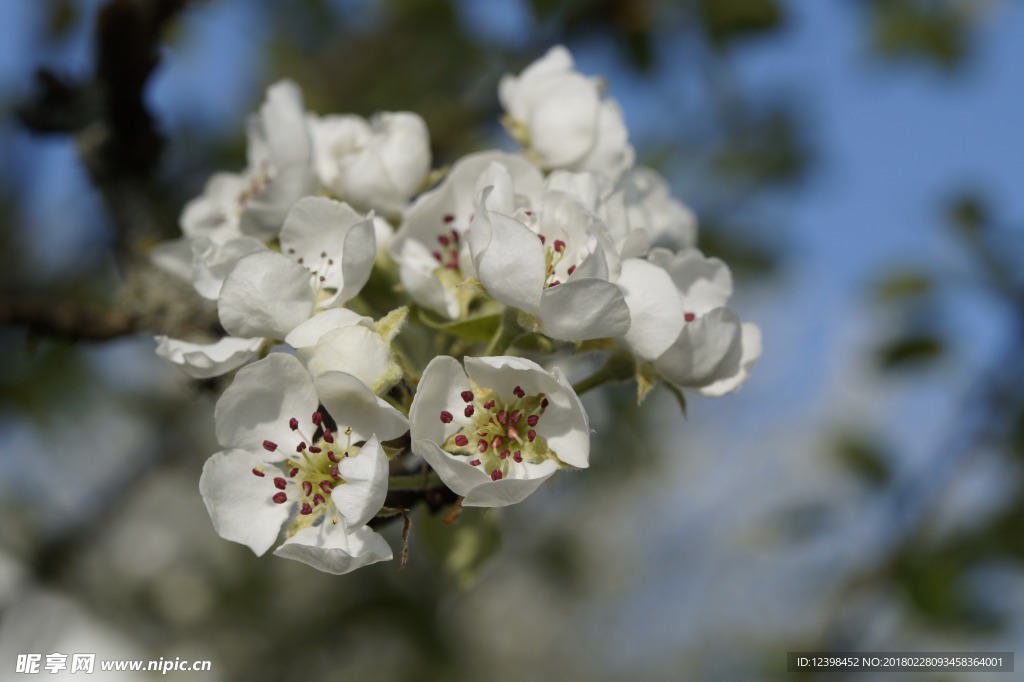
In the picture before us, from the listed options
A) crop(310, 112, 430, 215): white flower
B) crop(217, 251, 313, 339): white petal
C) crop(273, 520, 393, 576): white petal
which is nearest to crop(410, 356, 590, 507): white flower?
crop(273, 520, 393, 576): white petal

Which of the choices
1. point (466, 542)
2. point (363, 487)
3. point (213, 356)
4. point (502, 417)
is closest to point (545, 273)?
point (502, 417)

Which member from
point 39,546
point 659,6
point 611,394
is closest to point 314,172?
point 611,394

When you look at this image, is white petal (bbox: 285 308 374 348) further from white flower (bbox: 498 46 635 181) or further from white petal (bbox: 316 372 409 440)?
white flower (bbox: 498 46 635 181)

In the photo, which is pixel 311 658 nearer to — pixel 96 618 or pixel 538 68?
pixel 96 618

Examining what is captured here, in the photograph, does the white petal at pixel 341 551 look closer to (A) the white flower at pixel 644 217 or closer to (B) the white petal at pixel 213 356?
(B) the white petal at pixel 213 356

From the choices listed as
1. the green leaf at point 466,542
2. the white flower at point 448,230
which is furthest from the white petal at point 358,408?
the green leaf at point 466,542

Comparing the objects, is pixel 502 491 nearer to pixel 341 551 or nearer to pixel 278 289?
pixel 341 551
